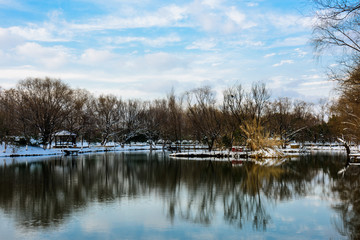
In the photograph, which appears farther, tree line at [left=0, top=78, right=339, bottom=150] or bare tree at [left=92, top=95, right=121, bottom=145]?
bare tree at [left=92, top=95, right=121, bottom=145]

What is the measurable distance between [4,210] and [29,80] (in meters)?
46.7

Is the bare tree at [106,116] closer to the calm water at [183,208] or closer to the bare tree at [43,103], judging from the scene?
the bare tree at [43,103]

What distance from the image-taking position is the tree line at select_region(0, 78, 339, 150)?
45100 millimetres

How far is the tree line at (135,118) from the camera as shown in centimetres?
4510

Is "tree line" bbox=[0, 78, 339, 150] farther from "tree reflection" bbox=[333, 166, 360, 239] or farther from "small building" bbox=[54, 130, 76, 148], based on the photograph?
"tree reflection" bbox=[333, 166, 360, 239]

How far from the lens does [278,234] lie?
336 inches

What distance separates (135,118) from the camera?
7544cm

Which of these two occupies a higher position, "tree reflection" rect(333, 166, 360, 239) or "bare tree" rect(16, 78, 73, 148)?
"bare tree" rect(16, 78, 73, 148)

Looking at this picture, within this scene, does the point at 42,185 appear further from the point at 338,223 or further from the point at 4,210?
the point at 338,223

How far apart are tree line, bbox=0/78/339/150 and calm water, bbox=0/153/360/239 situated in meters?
19.8

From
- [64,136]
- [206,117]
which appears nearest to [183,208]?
[206,117]

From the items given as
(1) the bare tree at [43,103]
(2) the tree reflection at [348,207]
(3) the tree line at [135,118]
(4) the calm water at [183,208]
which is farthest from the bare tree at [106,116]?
(2) the tree reflection at [348,207]

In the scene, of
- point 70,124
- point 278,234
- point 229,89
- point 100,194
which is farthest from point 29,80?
point 278,234

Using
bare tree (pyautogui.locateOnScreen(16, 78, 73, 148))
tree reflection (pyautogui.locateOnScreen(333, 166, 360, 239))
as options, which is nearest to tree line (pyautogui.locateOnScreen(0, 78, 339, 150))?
bare tree (pyautogui.locateOnScreen(16, 78, 73, 148))
